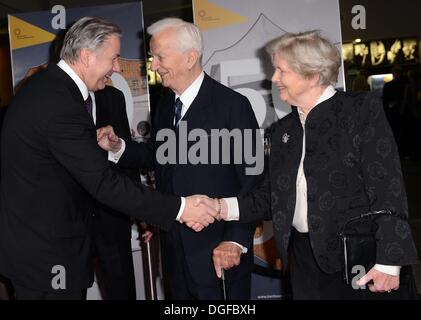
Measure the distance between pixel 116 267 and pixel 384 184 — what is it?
79.4 inches

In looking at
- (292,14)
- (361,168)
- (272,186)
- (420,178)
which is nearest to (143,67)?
(292,14)

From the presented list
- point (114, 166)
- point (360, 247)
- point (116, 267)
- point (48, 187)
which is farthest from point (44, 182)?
point (116, 267)

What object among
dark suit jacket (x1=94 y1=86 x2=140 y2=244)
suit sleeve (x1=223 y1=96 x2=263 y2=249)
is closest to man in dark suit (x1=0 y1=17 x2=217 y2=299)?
suit sleeve (x1=223 y1=96 x2=263 y2=249)

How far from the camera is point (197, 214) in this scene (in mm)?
2523

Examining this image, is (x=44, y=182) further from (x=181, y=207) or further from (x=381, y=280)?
(x=381, y=280)

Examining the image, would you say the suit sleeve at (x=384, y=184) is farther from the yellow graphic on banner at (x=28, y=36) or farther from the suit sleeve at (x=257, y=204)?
the yellow graphic on banner at (x=28, y=36)

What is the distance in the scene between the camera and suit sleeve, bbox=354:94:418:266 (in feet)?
6.54

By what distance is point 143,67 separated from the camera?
413 cm

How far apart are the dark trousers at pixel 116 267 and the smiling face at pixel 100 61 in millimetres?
1201

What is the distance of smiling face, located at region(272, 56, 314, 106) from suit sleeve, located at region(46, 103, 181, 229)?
2.27 feet

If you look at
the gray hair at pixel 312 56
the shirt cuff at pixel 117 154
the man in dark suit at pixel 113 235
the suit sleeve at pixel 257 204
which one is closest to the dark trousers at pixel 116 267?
the man in dark suit at pixel 113 235

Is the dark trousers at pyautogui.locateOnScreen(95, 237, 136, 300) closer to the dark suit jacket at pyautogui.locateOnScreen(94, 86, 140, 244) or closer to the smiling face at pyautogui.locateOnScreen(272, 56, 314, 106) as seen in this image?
the dark suit jacket at pyautogui.locateOnScreen(94, 86, 140, 244)

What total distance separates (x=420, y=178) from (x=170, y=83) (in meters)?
7.68

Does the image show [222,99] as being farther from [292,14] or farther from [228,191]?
[292,14]
